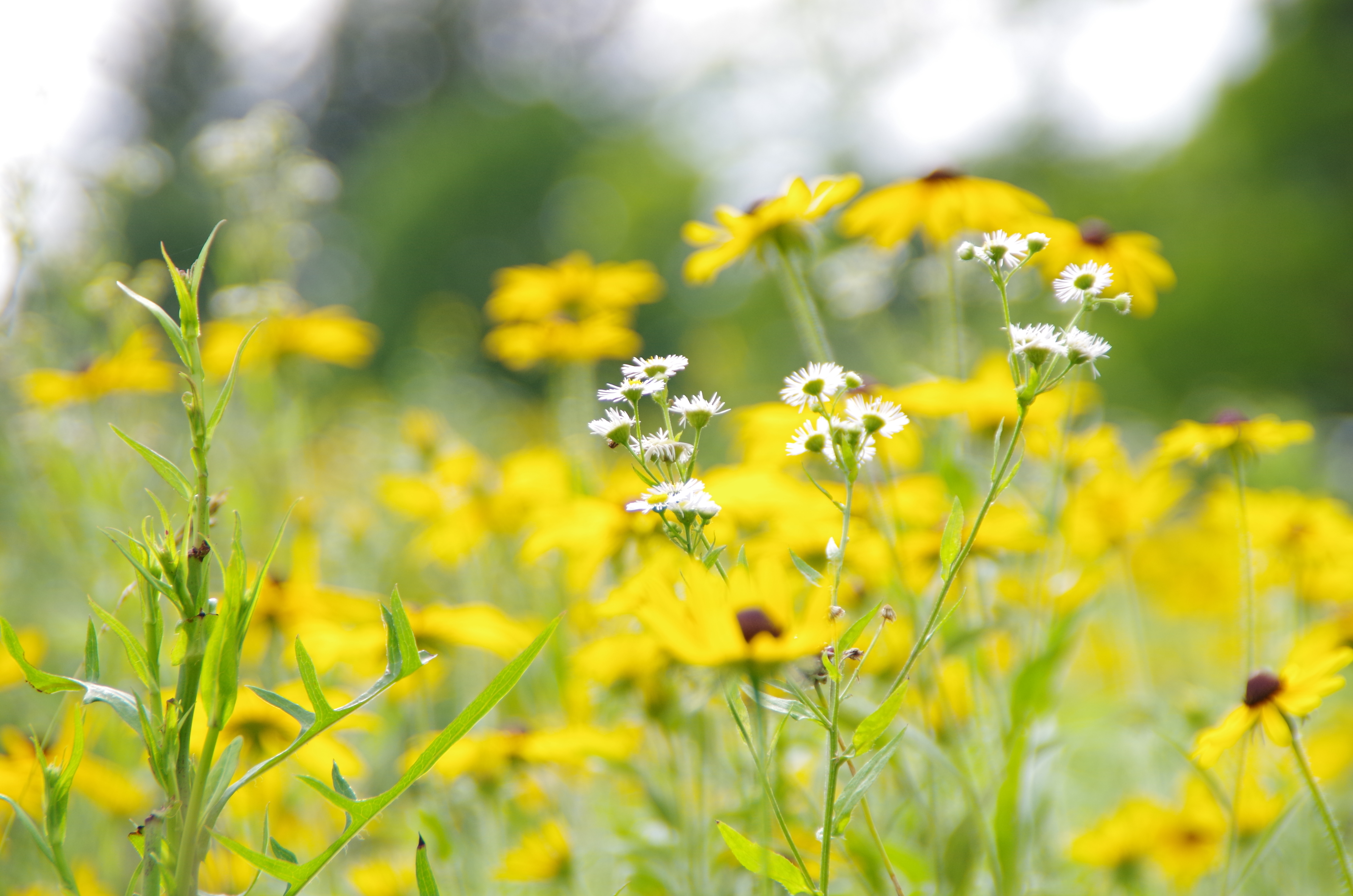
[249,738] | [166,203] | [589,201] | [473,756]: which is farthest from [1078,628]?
[166,203]

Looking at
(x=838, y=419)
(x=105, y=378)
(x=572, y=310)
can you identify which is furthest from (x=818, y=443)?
(x=105, y=378)

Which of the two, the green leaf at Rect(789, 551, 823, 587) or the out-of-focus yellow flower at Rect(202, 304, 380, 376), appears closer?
the green leaf at Rect(789, 551, 823, 587)

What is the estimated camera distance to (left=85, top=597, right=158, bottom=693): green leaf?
649 millimetres

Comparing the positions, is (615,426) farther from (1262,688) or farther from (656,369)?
(1262,688)

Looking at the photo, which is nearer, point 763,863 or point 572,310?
point 763,863

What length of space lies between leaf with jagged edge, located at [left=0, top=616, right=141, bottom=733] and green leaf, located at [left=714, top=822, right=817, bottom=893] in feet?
1.47

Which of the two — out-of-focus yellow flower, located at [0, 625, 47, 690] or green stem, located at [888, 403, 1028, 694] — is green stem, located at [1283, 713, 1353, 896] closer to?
green stem, located at [888, 403, 1028, 694]

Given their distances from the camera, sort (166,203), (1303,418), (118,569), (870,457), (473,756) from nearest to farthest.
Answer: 1. (870,457)
2. (473,756)
3. (118,569)
4. (1303,418)
5. (166,203)

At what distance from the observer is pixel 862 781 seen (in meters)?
0.71

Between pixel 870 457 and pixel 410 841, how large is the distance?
1.34m

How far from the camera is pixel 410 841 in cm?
170

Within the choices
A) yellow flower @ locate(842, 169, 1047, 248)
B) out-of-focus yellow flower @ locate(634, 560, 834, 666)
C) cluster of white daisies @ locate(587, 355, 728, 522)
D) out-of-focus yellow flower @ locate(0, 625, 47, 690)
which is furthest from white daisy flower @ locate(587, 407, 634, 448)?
out-of-focus yellow flower @ locate(0, 625, 47, 690)

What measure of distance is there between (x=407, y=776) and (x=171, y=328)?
14.4 inches

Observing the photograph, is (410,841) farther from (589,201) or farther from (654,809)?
(589,201)
